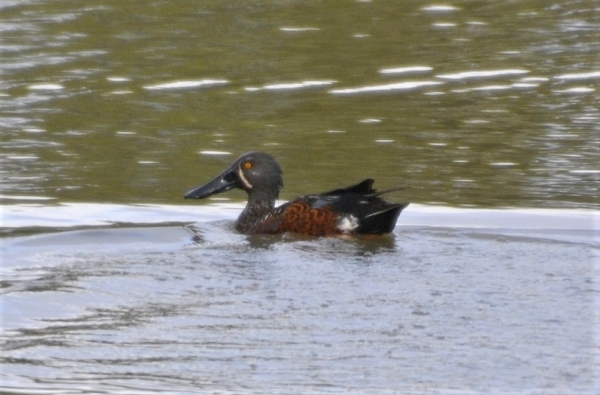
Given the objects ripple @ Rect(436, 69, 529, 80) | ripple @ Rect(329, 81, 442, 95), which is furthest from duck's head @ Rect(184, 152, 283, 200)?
ripple @ Rect(436, 69, 529, 80)

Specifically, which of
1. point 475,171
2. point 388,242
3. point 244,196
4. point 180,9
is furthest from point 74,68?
point 388,242

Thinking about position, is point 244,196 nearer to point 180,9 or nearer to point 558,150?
point 558,150

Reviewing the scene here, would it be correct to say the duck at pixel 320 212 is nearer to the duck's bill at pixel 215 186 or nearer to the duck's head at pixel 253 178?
the duck's head at pixel 253 178

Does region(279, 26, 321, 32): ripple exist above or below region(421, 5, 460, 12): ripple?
below

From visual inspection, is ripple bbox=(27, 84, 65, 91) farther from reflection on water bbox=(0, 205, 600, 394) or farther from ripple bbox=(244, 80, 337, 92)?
reflection on water bbox=(0, 205, 600, 394)

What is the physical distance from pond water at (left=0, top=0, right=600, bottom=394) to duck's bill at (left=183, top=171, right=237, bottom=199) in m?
0.27

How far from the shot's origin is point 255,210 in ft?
30.4

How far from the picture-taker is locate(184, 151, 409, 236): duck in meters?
8.52

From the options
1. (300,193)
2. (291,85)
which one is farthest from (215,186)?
(291,85)

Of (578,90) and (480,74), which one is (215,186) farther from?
(480,74)

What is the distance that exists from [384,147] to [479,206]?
81.7 inches

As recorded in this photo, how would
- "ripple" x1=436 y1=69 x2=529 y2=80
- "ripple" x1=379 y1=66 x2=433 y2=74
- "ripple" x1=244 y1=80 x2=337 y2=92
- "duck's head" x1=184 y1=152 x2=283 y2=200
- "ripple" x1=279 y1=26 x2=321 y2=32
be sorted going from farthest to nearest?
"ripple" x1=279 y1=26 x2=321 y2=32 < "ripple" x1=379 y1=66 x2=433 y2=74 < "ripple" x1=436 y1=69 x2=529 y2=80 < "ripple" x1=244 y1=80 x2=337 y2=92 < "duck's head" x1=184 y1=152 x2=283 y2=200

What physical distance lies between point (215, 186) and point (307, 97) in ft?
12.7

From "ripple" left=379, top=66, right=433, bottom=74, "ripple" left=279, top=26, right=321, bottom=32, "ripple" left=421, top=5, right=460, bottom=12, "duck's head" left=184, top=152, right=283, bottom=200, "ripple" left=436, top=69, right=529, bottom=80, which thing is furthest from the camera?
"ripple" left=421, top=5, right=460, bottom=12
